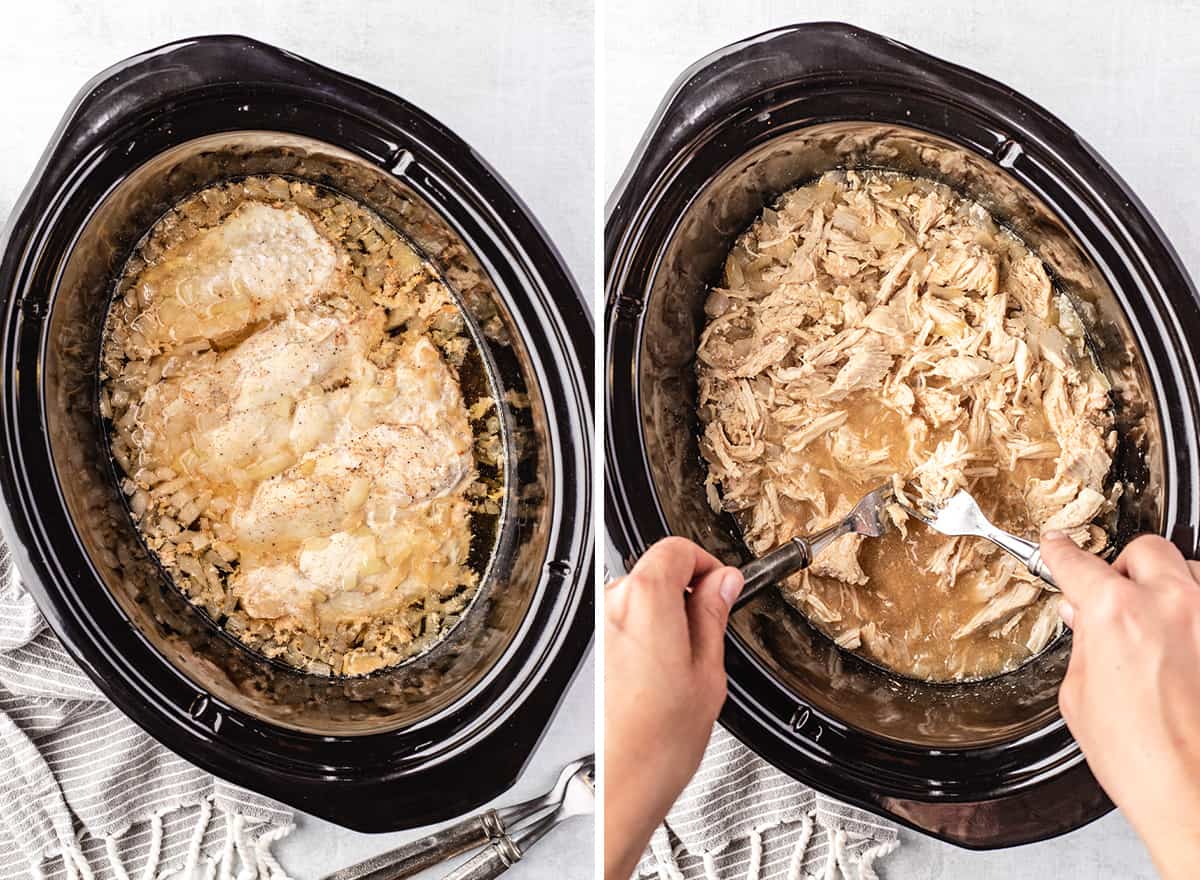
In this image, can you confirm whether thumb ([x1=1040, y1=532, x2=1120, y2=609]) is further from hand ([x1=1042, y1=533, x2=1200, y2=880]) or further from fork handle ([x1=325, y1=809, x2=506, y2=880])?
fork handle ([x1=325, y1=809, x2=506, y2=880])

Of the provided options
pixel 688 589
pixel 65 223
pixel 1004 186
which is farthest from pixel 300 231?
pixel 1004 186

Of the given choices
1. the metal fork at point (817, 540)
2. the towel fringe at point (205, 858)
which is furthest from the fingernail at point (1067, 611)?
the towel fringe at point (205, 858)

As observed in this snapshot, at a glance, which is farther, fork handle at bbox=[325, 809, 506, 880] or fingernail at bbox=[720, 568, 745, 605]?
fork handle at bbox=[325, 809, 506, 880]

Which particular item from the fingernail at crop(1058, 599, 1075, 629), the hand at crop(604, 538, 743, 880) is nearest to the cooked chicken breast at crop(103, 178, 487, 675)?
the hand at crop(604, 538, 743, 880)

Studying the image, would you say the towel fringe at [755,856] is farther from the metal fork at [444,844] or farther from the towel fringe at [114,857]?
the towel fringe at [114,857]

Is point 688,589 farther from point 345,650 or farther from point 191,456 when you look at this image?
point 191,456
